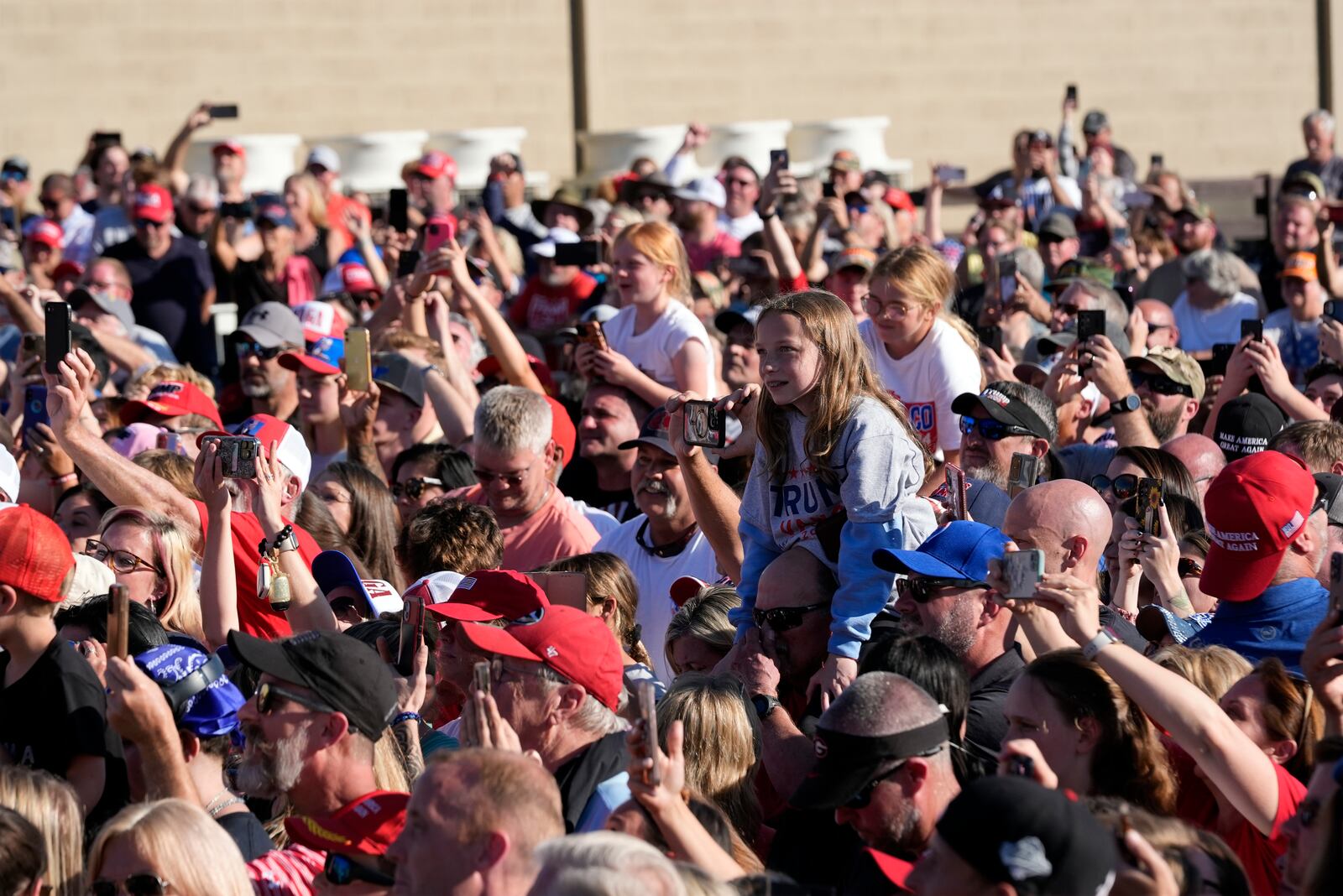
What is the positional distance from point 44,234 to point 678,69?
11115 mm

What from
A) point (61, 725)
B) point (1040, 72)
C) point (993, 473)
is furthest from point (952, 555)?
point (1040, 72)

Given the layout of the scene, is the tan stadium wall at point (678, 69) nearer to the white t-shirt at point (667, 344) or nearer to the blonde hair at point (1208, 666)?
the white t-shirt at point (667, 344)

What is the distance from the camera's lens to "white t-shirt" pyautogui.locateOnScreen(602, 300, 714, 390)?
24.0 feet

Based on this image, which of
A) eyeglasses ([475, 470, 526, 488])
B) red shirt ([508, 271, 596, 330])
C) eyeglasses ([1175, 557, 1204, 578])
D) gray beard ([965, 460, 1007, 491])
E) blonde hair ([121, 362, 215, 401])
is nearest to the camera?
eyeglasses ([1175, 557, 1204, 578])

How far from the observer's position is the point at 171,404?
7.22 meters

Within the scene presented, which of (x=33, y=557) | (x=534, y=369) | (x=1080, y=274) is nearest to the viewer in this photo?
(x=33, y=557)

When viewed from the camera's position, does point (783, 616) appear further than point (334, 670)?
Yes

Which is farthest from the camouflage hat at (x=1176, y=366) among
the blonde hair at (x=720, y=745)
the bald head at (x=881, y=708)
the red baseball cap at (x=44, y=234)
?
the red baseball cap at (x=44, y=234)

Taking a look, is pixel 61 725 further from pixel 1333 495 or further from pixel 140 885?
pixel 1333 495

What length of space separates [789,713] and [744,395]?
90cm

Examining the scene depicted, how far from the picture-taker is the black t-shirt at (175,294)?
1102 centimetres

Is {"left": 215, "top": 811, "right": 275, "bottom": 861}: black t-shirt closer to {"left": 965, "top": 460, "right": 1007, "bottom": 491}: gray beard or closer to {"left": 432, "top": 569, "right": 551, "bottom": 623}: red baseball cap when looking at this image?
{"left": 432, "top": 569, "right": 551, "bottom": 623}: red baseball cap

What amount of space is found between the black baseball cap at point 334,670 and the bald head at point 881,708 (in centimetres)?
92

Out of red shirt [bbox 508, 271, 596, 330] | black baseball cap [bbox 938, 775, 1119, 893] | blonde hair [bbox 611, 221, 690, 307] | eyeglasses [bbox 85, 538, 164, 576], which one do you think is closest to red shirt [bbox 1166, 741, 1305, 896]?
black baseball cap [bbox 938, 775, 1119, 893]
